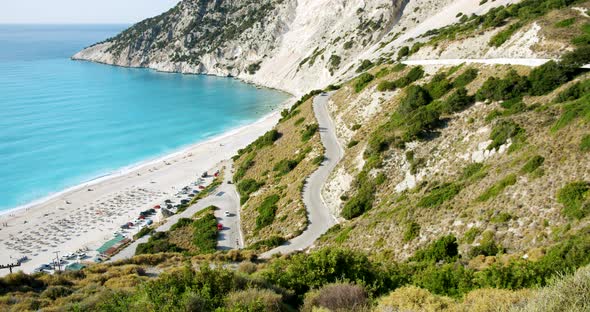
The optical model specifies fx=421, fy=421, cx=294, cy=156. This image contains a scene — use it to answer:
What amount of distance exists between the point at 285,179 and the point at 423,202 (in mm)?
18692

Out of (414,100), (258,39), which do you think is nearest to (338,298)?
(414,100)

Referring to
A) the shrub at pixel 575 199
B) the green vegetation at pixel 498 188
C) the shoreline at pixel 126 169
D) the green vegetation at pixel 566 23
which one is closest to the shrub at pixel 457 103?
the green vegetation at pixel 566 23

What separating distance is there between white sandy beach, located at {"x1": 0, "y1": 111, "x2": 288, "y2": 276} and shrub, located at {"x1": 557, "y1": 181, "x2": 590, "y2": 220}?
38367 millimetres

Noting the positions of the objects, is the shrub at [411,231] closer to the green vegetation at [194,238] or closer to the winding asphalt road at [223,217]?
the green vegetation at [194,238]

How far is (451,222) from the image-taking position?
63.6ft

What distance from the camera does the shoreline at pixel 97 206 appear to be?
137ft

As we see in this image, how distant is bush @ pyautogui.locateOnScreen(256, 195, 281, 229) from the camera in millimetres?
33125

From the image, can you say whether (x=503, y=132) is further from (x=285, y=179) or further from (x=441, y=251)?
(x=285, y=179)

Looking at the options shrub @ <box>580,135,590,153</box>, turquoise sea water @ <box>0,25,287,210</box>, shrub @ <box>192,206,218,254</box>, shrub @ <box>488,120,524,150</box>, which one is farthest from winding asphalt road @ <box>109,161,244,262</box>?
turquoise sea water @ <box>0,25,287,210</box>

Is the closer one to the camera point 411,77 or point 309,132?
point 411,77

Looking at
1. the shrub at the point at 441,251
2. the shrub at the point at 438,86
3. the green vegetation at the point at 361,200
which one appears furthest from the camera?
the shrub at the point at 438,86

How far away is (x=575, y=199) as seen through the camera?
15.9 metres

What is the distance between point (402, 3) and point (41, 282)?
9763cm

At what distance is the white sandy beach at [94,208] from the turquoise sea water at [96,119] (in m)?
4.28
